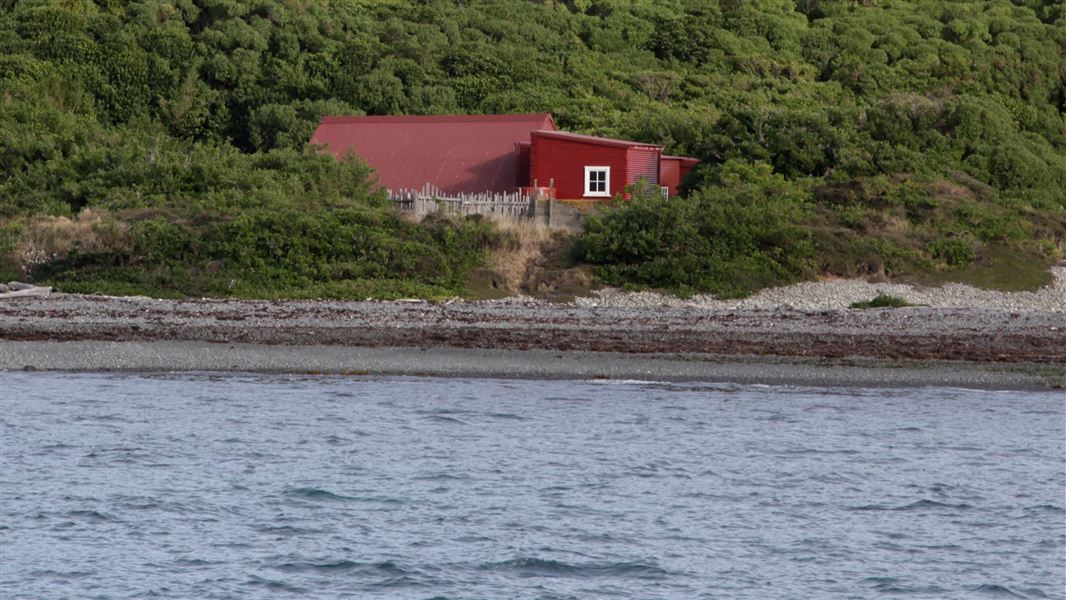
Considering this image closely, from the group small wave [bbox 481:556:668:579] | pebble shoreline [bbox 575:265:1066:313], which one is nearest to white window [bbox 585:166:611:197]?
pebble shoreline [bbox 575:265:1066:313]

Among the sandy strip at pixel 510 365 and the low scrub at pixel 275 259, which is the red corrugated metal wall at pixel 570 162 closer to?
the low scrub at pixel 275 259

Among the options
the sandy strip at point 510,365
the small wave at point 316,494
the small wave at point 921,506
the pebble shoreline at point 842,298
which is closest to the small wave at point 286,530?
the small wave at point 316,494

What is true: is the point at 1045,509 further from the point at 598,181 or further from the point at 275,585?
the point at 598,181

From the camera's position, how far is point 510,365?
2008 centimetres

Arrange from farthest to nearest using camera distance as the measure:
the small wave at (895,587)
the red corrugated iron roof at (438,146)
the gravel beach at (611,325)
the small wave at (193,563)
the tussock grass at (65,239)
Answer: the red corrugated iron roof at (438,146)
the tussock grass at (65,239)
the gravel beach at (611,325)
the small wave at (193,563)
the small wave at (895,587)

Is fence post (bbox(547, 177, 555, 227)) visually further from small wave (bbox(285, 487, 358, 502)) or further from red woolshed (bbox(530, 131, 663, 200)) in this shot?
small wave (bbox(285, 487, 358, 502))

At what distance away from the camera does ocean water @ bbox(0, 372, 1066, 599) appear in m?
11.6

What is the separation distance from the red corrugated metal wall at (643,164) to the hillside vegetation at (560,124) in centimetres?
129

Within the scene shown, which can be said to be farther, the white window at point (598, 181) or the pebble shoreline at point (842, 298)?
the white window at point (598, 181)

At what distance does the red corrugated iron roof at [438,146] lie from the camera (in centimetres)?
3694

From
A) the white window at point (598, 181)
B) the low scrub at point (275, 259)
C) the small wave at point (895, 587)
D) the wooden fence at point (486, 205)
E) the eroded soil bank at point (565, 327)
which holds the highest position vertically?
the white window at point (598, 181)

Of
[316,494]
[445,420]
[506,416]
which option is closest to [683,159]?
[506,416]

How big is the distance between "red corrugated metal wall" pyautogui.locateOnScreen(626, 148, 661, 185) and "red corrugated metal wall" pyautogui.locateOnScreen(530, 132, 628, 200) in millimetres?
204

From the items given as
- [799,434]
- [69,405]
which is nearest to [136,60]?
[69,405]
